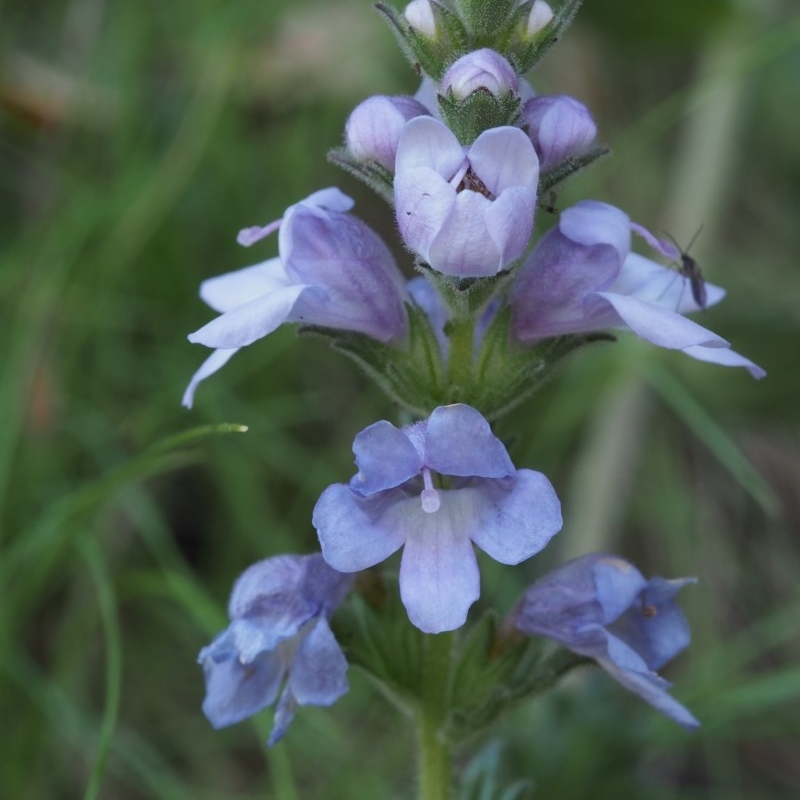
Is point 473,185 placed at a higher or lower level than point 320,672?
higher

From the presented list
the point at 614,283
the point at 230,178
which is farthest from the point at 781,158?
the point at 614,283

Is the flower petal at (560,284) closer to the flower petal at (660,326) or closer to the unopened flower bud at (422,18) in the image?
the flower petal at (660,326)

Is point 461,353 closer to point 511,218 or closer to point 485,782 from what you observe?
point 511,218

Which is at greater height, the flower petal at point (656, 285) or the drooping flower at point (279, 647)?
the flower petal at point (656, 285)

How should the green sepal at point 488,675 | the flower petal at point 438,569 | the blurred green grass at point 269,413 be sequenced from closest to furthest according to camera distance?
the flower petal at point 438,569 < the green sepal at point 488,675 < the blurred green grass at point 269,413

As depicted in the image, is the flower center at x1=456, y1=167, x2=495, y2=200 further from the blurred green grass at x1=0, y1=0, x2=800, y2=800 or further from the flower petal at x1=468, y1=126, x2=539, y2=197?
the blurred green grass at x1=0, y1=0, x2=800, y2=800

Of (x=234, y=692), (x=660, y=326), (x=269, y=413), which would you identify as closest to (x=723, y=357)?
(x=660, y=326)

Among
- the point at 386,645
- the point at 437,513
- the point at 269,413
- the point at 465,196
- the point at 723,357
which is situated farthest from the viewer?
the point at 269,413

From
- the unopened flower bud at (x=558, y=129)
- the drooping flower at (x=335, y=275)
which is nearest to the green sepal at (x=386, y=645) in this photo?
the drooping flower at (x=335, y=275)
